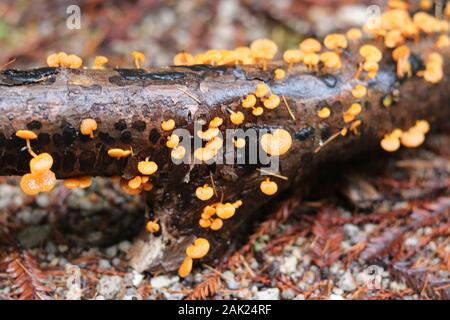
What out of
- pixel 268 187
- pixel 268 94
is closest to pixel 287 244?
pixel 268 187

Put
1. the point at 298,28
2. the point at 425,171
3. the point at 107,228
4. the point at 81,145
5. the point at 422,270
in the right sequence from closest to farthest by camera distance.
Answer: the point at 81,145 → the point at 422,270 → the point at 107,228 → the point at 425,171 → the point at 298,28

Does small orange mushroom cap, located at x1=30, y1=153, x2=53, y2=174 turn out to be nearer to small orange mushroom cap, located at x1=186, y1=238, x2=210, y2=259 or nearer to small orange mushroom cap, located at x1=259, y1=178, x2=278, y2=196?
small orange mushroom cap, located at x1=186, y1=238, x2=210, y2=259

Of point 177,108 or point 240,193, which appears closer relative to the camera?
point 177,108

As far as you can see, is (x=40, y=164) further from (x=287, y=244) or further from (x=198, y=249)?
(x=287, y=244)

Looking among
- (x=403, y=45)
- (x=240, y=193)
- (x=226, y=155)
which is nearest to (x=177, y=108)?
(x=226, y=155)

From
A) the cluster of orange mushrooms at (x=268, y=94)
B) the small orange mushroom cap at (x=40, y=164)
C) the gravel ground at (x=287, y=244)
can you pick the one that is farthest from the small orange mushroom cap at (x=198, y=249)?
the small orange mushroom cap at (x=40, y=164)

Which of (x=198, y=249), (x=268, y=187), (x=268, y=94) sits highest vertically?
(x=268, y=94)

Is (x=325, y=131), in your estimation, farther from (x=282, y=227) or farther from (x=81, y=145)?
(x=81, y=145)

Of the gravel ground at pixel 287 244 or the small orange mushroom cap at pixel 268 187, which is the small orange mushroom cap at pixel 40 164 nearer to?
the gravel ground at pixel 287 244
